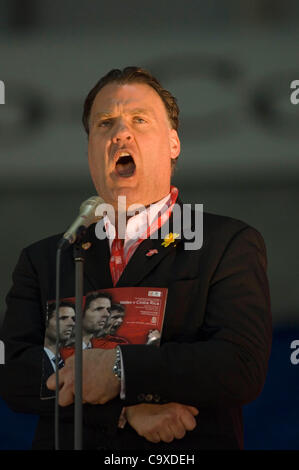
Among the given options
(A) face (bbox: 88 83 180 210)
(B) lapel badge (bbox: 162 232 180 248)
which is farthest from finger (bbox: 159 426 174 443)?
(A) face (bbox: 88 83 180 210)

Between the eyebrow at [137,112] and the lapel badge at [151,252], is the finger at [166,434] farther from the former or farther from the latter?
the eyebrow at [137,112]

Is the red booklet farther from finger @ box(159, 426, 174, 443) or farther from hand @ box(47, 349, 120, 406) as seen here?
finger @ box(159, 426, 174, 443)


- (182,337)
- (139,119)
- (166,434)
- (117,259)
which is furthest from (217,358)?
(139,119)

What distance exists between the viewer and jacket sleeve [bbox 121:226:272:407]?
3188mm

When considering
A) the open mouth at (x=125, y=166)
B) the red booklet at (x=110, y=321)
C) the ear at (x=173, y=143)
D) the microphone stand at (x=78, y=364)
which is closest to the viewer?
the microphone stand at (x=78, y=364)

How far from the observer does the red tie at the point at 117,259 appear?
3631mm

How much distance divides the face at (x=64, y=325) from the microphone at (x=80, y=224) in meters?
0.52

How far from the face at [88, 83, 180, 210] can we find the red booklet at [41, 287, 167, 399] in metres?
0.46

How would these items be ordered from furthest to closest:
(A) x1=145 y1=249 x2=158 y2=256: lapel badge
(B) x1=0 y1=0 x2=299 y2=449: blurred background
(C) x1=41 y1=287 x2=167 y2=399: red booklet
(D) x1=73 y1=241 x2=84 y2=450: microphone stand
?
(B) x1=0 y1=0 x2=299 y2=449: blurred background → (A) x1=145 y1=249 x2=158 y2=256: lapel badge → (C) x1=41 y1=287 x2=167 y2=399: red booklet → (D) x1=73 y1=241 x2=84 y2=450: microphone stand

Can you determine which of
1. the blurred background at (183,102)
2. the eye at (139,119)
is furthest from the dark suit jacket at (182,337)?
the blurred background at (183,102)

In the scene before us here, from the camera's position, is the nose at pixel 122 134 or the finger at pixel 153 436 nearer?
the finger at pixel 153 436

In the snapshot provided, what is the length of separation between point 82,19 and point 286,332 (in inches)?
113

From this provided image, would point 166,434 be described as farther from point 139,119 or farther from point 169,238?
point 139,119

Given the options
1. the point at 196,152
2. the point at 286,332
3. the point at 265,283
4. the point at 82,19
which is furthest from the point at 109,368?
the point at 82,19
